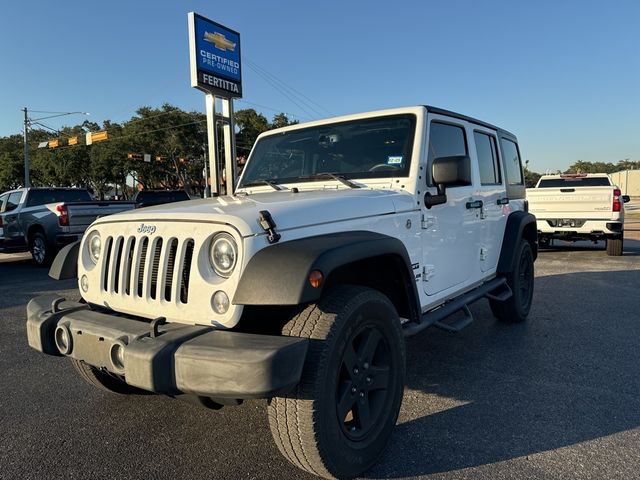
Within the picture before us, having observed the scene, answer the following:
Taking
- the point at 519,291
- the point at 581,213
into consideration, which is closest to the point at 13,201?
the point at 519,291

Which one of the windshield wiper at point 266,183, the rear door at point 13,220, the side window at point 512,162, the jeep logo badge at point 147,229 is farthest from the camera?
the rear door at point 13,220

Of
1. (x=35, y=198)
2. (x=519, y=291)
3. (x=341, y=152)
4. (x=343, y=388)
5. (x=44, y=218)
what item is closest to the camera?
(x=343, y=388)

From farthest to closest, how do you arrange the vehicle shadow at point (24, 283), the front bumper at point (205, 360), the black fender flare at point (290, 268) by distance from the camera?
the vehicle shadow at point (24, 283) → the black fender flare at point (290, 268) → the front bumper at point (205, 360)

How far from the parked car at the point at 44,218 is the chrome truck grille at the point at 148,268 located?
320 inches

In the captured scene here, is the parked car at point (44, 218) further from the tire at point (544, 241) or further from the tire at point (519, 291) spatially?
the tire at point (544, 241)

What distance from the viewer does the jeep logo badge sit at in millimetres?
2498

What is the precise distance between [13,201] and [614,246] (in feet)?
46.4

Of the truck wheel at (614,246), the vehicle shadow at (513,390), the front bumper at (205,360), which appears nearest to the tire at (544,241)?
the truck wheel at (614,246)

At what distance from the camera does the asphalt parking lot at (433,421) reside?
2.51 meters

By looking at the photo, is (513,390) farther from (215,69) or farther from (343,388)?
(215,69)

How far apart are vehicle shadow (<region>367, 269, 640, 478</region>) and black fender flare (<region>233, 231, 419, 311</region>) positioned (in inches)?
43.6

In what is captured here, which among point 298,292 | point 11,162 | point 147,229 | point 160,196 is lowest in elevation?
point 298,292

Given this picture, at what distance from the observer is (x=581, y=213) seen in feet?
34.5

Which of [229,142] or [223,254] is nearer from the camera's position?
[223,254]
